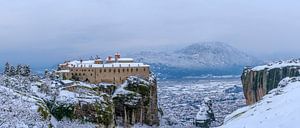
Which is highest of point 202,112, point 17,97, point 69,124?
point 17,97

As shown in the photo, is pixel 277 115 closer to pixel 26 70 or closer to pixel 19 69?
pixel 26 70

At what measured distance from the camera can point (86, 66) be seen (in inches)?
4535

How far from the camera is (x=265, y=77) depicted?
11119 centimetres

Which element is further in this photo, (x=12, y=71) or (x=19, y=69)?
(x=19, y=69)

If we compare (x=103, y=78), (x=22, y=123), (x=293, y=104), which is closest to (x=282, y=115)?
(x=293, y=104)

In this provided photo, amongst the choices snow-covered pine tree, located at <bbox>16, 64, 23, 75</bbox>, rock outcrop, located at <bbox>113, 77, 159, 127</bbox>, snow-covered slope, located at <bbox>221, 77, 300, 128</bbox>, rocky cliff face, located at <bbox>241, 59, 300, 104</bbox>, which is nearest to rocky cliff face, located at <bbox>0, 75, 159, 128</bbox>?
rock outcrop, located at <bbox>113, 77, 159, 127</bbox>

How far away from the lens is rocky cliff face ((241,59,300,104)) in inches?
4131

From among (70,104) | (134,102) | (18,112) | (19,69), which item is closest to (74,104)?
(70,104)

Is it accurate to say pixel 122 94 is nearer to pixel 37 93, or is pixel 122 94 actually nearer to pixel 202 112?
pixel 37 93

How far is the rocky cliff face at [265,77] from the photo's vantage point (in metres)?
105

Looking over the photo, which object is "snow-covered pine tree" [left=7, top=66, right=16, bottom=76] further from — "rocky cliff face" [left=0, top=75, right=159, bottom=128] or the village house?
"rocky cliff face" [left=0, top=75, right=159, bottom=128]

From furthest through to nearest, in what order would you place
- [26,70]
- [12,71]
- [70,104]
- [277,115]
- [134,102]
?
[26,70], [12,71], [134,102], [70,104], [277,115]

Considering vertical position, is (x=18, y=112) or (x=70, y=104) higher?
(x=18, y=112)

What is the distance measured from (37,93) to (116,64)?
146ft
